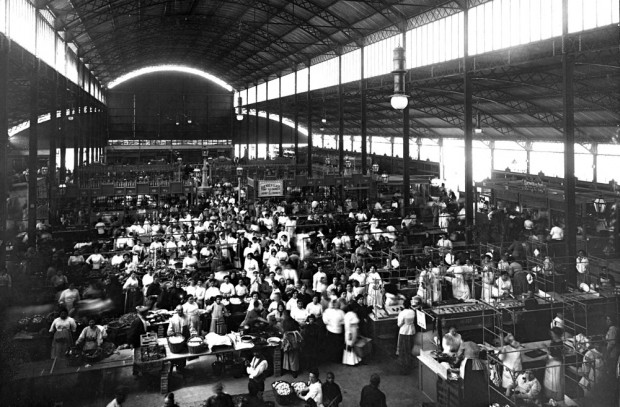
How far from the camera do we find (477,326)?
13.6 metres

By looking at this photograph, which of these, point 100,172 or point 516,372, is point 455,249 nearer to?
point 516,372

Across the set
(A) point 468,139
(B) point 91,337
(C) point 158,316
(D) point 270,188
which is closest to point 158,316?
(C) point 158,316

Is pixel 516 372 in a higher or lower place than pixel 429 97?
lower

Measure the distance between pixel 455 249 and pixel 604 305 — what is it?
26.4 feet

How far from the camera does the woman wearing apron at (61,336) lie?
38.8 feet

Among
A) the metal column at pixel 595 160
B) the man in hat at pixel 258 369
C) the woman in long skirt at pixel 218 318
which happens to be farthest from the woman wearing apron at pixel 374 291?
the metal column at pixel 595 160

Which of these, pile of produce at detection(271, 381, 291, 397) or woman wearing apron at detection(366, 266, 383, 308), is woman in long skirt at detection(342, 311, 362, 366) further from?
pile of produce at detection(271, 381, 291, 397)

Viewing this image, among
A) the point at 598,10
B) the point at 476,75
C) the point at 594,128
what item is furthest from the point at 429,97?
the point at 598,10

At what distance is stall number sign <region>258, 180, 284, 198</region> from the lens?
26.1 meters

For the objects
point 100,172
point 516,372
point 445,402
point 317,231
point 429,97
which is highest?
point 429,97

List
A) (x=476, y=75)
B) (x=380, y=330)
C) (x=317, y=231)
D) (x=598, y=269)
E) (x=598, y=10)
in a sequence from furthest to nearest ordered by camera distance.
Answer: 1. (x=476, y=75)
2. (x=317, y=231)
3. (x=598, y=10)
4. (x=598, y=269)
5. (x=380, y=330)

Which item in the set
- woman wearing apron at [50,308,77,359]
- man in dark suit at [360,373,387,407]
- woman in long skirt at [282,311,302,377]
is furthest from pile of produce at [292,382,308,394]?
woman wearing apron at [50,308,77,359]

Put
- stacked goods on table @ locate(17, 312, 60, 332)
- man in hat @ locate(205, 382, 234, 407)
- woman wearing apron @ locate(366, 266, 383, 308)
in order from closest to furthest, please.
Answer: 1. man in hat @ locate(205, 382, 234, 407)
2. stacked goods on table @ locate(17, 312, 60, 332)
3. woman wearing apron @ locate(366, 266, 383, 308)

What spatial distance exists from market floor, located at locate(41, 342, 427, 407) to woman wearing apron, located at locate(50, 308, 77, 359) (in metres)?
0.83
